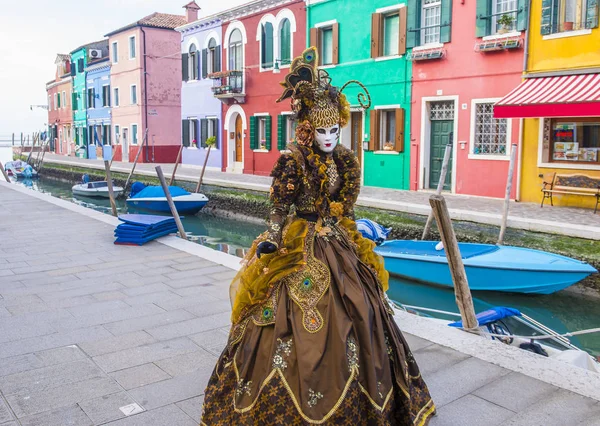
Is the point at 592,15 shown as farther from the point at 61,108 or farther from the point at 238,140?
the point at 61,108

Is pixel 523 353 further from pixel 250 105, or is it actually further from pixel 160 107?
pixel 160 107

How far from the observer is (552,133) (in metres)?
12.2

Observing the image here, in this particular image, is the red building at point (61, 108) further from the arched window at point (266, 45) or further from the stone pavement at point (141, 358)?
the stone pavement at point (141, 358)

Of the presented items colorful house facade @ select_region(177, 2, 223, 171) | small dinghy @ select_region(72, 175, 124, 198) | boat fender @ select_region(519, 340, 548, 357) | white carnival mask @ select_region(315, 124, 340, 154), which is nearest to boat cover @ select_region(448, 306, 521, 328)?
boat fender @ select_region(519, 340, 548, 357)

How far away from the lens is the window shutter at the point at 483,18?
13.1 m

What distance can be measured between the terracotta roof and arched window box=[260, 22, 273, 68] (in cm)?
1105

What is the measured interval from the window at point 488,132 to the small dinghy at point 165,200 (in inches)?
294

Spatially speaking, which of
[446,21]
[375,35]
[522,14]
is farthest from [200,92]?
[522,14]

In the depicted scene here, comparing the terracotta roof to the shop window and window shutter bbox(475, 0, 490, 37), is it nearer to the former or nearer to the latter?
window shutter bbox(475, 0, 490, 37)

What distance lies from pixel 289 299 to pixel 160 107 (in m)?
28.5

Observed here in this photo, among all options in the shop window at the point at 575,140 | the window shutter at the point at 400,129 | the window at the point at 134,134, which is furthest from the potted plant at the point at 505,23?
the window at the point at 134,134

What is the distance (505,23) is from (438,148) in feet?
10.7

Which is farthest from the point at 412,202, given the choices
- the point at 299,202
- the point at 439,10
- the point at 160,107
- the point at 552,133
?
the point at 160,107

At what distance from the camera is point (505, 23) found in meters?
12.9
